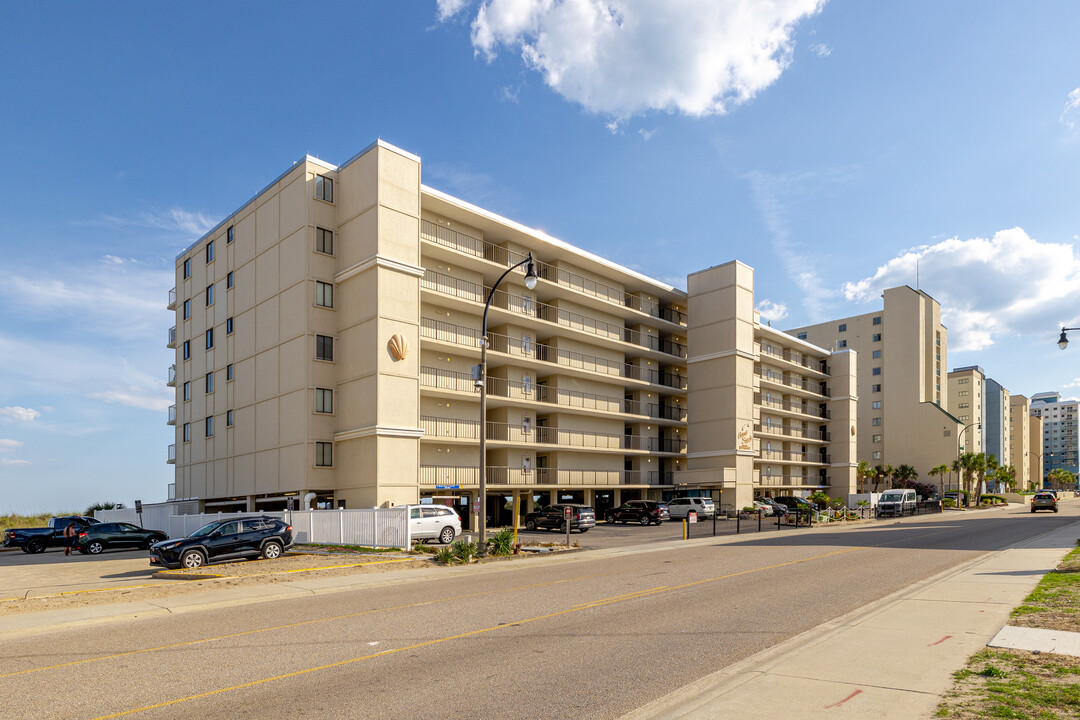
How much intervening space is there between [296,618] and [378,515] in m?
13.9

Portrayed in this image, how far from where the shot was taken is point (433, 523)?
29453 mm

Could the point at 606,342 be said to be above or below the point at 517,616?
above

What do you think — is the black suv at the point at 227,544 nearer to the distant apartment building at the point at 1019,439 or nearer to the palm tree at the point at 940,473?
the palm tree at the point at 940,473

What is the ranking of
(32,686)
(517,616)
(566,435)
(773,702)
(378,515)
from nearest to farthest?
(773,702), (32,686), (517,616), (378,515), (566,435)

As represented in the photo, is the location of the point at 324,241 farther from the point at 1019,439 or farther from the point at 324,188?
the point at 1019,439

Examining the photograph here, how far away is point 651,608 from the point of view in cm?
1388

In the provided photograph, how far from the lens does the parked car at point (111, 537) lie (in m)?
32.4

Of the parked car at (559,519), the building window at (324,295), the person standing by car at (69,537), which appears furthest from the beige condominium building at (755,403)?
the person standing by car at (69,537)

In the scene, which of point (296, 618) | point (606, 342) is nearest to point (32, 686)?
point (296, 618)

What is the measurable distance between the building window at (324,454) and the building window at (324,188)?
13560mm

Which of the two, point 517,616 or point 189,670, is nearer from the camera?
point 189,670

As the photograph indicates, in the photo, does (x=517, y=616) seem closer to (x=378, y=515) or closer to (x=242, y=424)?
(x=378, y=515)

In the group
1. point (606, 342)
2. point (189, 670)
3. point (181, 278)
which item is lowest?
point (189, 670)

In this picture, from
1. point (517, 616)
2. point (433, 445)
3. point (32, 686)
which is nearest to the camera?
point (32, 686)
